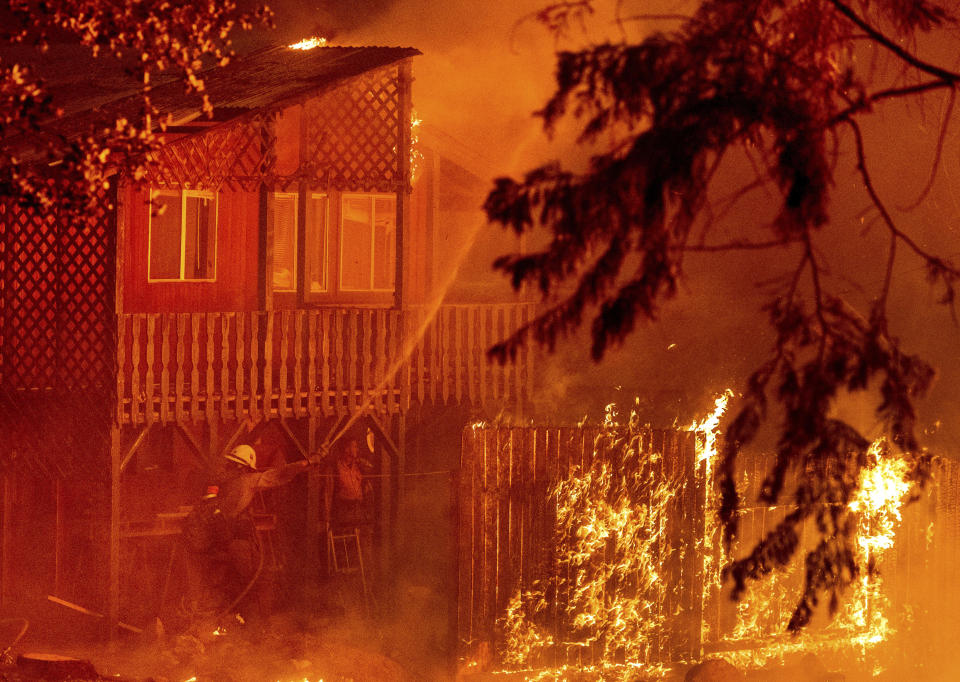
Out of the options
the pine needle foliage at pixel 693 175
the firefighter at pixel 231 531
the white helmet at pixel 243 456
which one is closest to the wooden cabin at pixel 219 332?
the white helmet at pixel 243 456

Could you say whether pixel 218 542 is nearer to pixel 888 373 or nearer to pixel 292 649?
pixel 292 649

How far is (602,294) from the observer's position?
224 inches

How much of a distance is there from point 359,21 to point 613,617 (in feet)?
73.9

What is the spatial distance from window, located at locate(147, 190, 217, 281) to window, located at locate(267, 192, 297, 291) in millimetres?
1050

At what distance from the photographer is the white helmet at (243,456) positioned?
13.4m

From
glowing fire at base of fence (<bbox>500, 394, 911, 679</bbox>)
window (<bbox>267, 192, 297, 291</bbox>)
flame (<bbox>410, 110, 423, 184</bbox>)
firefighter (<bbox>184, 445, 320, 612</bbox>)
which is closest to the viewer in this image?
glowing fire at base of fence (<bbox>500, 394, 911, 679</bbox>)

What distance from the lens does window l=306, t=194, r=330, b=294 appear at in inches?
669

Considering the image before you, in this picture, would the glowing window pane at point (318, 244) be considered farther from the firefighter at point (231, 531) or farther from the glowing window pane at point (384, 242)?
the firefighter at point (231, 531)

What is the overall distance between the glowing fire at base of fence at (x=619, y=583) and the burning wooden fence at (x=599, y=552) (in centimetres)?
1

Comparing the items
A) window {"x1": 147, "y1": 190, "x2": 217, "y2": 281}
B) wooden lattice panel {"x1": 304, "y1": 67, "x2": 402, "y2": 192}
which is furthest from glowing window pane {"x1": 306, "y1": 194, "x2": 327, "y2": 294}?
wooden lattice panel {"x1": 304, "y1": 67, "x2": 402, "y2": 192}

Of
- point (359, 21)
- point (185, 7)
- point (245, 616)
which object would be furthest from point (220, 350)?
point (359, 21)

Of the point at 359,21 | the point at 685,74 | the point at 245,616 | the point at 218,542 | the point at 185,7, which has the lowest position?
the point at 245,616

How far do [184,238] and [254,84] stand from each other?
2136 mm

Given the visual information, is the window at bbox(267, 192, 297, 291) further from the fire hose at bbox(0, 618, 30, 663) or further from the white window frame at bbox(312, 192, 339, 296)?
the fire hose at bbox(0, 618, 30, 663)
